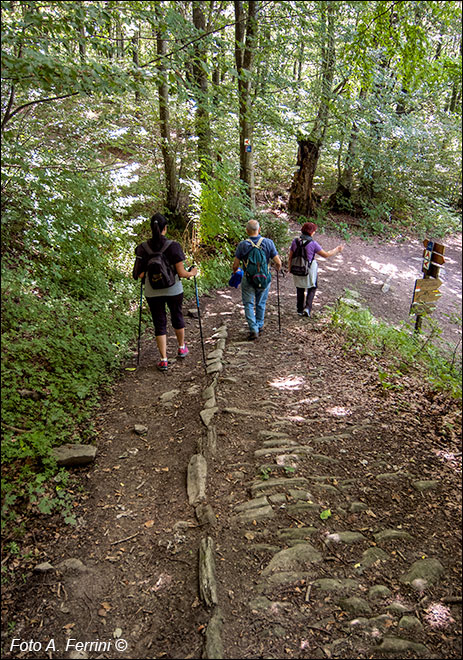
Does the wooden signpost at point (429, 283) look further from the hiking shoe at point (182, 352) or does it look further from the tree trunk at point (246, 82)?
the tree trunk at point (246, 82)

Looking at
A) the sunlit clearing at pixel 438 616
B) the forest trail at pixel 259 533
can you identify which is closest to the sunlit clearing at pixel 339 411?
the forest trail at pixel 259 533

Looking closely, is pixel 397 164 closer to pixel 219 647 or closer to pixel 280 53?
pixel 280 53

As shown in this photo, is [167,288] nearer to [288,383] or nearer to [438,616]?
[288,383]

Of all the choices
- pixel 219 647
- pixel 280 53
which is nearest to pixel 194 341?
pixel 219 647

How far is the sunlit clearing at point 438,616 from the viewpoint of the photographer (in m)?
2.50

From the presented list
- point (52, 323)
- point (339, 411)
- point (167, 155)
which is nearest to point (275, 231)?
point (167, 155)

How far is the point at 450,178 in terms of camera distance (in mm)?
16719

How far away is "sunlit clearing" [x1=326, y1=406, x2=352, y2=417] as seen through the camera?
473cm

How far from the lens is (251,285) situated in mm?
6715

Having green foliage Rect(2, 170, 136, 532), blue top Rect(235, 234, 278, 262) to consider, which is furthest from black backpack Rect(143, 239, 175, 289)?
blue top Rect(235, 234, 278, 262)

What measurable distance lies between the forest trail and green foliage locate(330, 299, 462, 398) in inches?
9.1

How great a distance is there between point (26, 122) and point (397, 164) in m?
14.5

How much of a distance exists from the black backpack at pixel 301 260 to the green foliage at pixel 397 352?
107 cm

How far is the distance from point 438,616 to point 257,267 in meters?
4.93
